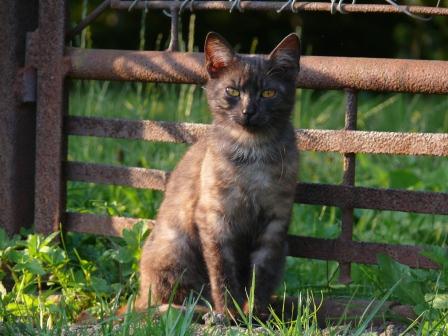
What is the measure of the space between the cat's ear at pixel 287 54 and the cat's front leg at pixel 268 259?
591 millimetres

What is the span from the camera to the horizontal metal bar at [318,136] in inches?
124

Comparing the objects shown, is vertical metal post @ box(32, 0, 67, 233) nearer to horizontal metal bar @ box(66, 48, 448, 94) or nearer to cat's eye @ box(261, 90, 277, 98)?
horizontal metal bar @ box(66, 48, 448, 94)

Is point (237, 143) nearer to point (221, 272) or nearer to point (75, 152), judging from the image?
point (221, 272)

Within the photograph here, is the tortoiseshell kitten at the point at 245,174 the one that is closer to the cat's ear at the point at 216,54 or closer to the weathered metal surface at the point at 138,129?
the cat's ear at the point at 216,54

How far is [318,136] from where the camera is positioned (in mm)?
3359

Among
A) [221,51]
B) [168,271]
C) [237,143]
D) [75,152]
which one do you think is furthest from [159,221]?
[75,152]

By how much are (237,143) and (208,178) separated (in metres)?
0.17

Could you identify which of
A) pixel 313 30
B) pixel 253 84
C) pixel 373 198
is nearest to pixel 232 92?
pixel 253 84

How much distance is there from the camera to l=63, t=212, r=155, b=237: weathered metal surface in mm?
3713

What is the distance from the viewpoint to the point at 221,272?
3139 mm

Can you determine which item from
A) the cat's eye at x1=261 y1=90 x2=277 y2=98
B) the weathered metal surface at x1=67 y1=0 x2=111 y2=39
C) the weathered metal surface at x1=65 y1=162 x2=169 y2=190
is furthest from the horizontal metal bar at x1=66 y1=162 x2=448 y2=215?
the weathered metal surface at x1=67 y1=0 x2=111 y2=39

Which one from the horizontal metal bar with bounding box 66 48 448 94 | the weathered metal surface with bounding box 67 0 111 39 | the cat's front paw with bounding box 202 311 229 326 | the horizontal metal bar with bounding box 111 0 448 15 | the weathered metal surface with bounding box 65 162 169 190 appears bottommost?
the cat's front paw with bounding box 202 311 229 326

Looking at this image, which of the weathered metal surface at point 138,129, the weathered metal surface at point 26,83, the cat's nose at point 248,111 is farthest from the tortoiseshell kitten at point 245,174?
the weathered metal surface at point 26,83

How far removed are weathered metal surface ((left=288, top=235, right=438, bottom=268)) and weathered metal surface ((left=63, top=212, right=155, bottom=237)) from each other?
70 centimetres
